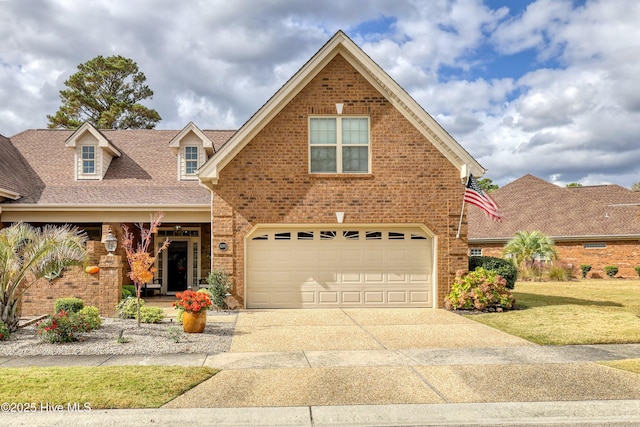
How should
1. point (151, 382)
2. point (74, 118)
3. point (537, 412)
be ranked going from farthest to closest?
point (74, 118)
point (151, 382)
point (537, 412)

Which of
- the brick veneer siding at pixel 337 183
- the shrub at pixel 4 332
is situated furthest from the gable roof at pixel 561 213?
the shrub at pixel 4 332

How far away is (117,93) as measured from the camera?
39250 mm

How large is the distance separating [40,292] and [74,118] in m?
28.4

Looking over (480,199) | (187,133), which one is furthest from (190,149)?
(480,199)

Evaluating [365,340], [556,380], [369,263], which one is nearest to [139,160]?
[369,263]

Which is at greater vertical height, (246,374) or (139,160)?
(139,160)

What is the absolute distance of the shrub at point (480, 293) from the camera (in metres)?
14.3

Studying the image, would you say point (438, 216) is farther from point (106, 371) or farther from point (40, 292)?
point (40, 292)

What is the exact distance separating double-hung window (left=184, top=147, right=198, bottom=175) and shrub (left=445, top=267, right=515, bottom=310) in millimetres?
10840

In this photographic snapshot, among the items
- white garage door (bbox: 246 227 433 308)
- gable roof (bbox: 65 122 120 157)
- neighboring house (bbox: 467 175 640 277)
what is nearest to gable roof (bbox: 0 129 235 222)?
gable roof (bbox: 65 122 120 157)

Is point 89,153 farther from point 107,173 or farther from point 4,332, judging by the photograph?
point 4,332

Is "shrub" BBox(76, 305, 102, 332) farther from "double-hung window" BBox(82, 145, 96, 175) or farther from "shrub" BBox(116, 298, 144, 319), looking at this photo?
"double-hung window" BBox(82, 145, 96, 175)

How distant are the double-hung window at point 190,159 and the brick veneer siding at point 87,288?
6.24 metres

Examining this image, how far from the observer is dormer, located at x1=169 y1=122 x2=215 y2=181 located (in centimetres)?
1920
